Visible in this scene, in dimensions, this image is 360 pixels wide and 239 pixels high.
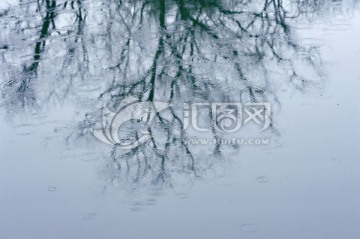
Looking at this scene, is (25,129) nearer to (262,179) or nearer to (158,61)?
(158,61)

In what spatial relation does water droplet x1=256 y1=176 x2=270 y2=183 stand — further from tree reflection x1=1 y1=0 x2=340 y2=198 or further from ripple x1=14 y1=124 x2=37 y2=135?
ripple x1=14 y1=124 x2=37 y2=135

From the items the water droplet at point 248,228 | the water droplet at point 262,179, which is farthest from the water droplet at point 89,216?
the water droplet at point 262,179


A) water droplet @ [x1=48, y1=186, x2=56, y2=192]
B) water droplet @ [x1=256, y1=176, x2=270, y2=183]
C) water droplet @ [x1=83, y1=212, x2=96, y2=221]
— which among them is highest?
water droplet @ [x1=256, y1=176, x2=270, y2=183]

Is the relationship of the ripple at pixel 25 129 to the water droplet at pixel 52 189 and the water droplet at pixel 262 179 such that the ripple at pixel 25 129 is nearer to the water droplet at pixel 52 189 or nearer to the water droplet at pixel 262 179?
the water droplet at pixel 52 189

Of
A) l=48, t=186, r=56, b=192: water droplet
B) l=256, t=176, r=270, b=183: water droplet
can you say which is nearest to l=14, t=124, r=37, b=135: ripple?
l=48, t=186, r=56, b=192: water droplet

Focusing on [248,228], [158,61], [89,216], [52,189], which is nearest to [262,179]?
[248,228]

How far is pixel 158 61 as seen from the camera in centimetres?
430

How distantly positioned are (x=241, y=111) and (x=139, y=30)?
145 cm

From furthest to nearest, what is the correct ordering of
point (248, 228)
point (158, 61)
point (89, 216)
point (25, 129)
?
point (158, 61) → point (25, 129) → point (89, 216) → point (248, 228)

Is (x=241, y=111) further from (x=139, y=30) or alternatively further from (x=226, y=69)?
(x=139, y=30)

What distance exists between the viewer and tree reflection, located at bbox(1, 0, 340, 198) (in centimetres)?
353

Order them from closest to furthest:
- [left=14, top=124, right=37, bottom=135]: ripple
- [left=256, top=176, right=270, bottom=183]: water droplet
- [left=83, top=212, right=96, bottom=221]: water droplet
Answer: [left=83, top=212, right=96, bottom=221]: water droplet < [left=256, top=176, right=270, bottom=183]: water droplet < [left=14, top=124, right=37, bottom=135]: ripple

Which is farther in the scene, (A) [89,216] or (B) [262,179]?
(B) [262,179]

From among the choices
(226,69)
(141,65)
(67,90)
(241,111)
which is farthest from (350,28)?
(67,90)
